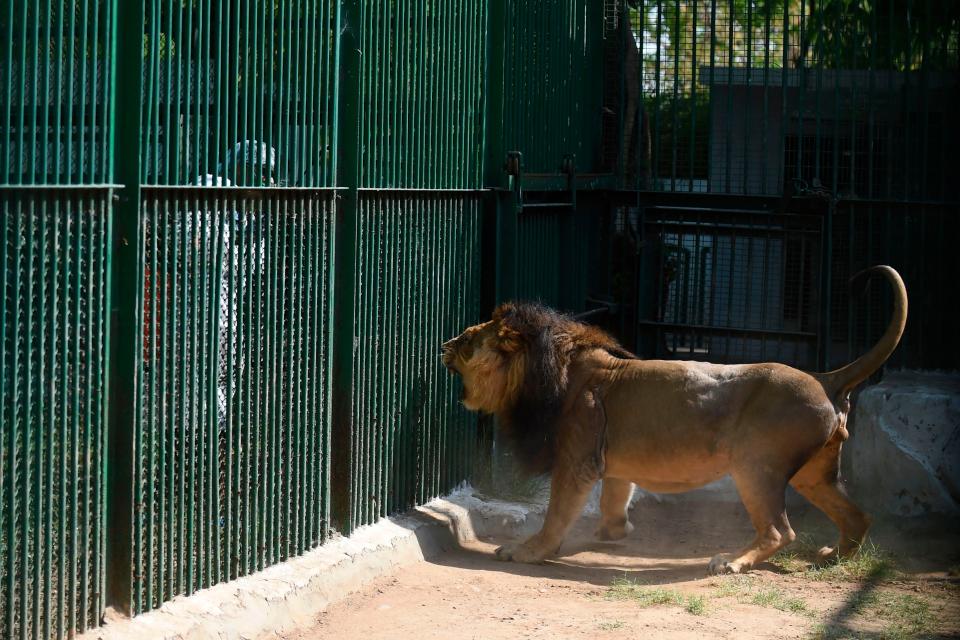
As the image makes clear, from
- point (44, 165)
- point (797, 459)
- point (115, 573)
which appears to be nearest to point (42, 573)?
point (115, 573)

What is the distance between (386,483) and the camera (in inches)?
270

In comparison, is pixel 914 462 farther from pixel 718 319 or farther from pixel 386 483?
pixel 386 483

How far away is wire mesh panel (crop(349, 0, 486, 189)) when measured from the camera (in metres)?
6.58

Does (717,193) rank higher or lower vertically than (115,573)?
higher

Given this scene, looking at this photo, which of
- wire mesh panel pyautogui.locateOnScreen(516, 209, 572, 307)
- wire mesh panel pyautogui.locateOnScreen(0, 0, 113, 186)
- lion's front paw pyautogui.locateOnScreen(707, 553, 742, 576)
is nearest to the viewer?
wire mesh panel pyautogui.locateOnScreen(0, 0, 113, 186)

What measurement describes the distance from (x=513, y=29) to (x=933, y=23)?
3.28 metres

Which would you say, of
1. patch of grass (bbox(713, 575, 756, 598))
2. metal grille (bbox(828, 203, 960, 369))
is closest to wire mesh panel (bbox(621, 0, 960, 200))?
metal grille (bbox(828, 203, 960, 369))

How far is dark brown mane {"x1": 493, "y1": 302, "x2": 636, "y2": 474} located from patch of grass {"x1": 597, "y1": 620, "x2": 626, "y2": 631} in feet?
4.74

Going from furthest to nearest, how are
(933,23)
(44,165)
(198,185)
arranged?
(933,23) → (198,185) → (44,165)

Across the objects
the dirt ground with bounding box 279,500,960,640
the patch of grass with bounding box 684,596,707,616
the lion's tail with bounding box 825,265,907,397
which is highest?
the lion's tail with bounding box 825,265,907,397

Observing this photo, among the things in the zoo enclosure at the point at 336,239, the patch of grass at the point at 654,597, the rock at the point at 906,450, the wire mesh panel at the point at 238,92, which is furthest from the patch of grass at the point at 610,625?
the rock at the point at 906,450

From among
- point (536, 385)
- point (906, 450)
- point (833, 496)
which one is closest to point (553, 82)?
point (536, 385)

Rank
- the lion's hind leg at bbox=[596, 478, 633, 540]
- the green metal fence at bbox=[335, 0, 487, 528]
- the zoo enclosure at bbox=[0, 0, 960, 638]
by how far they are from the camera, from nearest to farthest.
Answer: the zoo enclosure at bbox=[0, 0, 960, 638]
the green metal fence at bbox=[335, 0, 487, 528]
the lion's hind leg at bbox=[596, 478, 633, 540]

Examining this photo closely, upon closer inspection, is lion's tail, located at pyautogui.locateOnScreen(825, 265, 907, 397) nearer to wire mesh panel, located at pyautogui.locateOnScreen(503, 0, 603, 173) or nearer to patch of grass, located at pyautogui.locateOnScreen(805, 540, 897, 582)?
patch of grass, located at pyautogui.locateOnScreen(805, 540, 897, 582)
